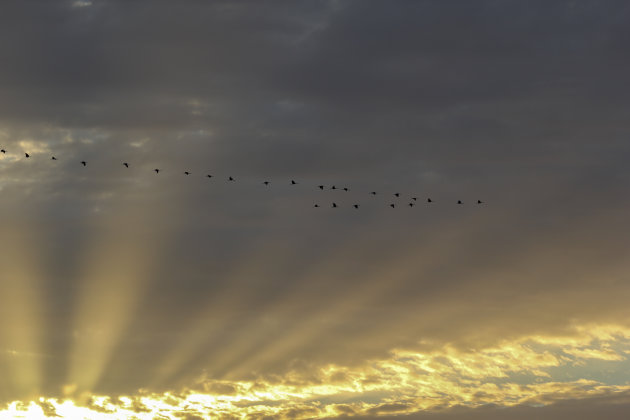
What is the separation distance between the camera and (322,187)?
18325 centimetres

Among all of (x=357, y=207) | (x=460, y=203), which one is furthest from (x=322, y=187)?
(x=460, y=203)

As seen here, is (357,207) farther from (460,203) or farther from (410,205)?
(460,203)

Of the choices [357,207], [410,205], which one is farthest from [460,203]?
[357,207]

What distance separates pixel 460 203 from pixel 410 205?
1209 centimetres

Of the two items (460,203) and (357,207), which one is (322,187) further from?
(460,203)

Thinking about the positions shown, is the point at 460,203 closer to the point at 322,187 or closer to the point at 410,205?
the point at 410,205

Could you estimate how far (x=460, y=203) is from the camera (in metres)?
185

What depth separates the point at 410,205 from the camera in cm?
19075

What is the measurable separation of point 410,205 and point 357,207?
13.4 m

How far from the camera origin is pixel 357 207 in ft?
643

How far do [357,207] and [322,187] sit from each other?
1612 centimetres

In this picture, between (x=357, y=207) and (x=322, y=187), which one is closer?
(x=322, y=187)
